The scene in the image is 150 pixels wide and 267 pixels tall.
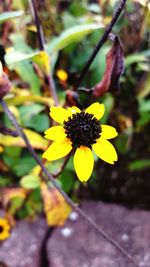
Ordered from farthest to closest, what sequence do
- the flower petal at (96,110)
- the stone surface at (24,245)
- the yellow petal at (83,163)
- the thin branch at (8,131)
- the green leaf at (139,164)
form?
the green leaf at (139,164)
the stone surface at (24,245)
the thin branch at (8,131)
the flower petal at (96,110)
the yellow petal at (83,163)

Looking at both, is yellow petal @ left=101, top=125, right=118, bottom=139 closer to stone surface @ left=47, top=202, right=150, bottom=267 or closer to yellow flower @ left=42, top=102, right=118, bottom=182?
yellow flower @ left=42, top=102, right=118, bottom=182

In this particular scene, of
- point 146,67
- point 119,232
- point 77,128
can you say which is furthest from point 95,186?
point 77,128

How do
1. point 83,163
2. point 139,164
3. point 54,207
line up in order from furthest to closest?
1. point 139,164
2. point 54,207
3. point 83,163

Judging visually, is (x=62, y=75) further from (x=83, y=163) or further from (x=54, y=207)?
(x=83, y=163)

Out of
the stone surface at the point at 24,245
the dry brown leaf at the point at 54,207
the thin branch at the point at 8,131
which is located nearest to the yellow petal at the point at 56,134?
the thin branch at the point at 8,131

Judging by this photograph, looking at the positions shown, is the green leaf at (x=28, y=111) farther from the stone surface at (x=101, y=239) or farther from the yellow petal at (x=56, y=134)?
the yellow petal at (x=56, y=134)

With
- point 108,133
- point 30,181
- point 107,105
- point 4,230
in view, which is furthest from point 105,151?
point 4,230

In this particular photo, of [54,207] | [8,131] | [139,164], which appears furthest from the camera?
[139,164]

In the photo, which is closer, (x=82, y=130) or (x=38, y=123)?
(x=82, y=130)
